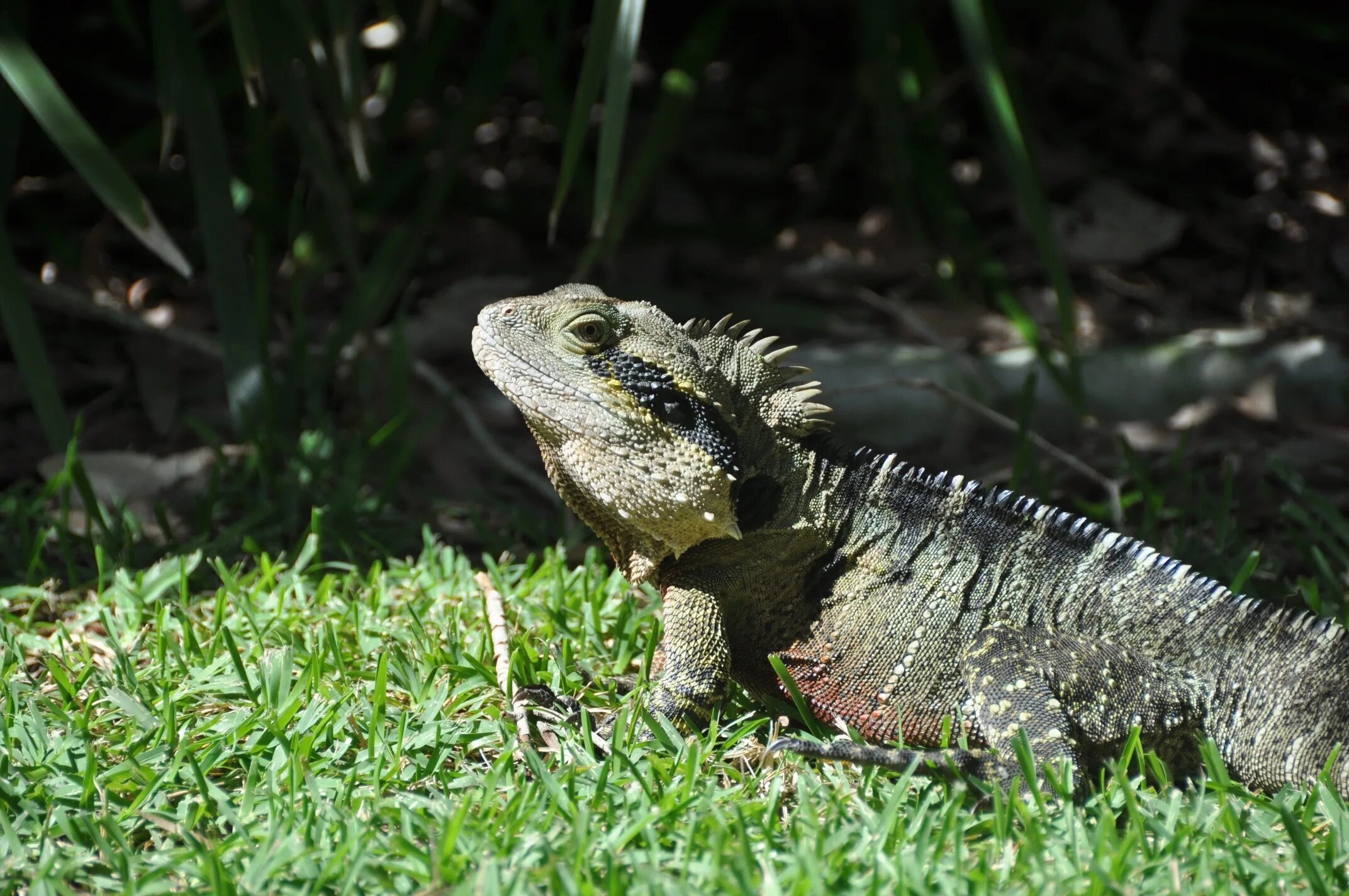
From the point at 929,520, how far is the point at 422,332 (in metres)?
3.53

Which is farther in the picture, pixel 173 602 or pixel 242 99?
pixel 242 99

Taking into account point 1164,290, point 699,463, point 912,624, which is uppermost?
point 699,463

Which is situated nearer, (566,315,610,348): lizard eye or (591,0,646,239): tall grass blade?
(566,315,610,348): lizard eye

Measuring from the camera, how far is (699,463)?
317 cm

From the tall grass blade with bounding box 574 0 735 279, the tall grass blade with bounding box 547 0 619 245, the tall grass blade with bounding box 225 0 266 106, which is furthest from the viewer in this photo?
the tall grass blade with bounding box 574 0 735 279

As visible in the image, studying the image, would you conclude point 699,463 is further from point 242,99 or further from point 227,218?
point 242,99

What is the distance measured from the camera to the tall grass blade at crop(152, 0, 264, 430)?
4801mm

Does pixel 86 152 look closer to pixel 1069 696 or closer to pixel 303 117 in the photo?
pixel 303 117

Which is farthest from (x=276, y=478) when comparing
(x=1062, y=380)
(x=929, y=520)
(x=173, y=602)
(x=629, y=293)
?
(x=1062, y=380)

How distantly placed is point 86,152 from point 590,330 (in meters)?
1.83

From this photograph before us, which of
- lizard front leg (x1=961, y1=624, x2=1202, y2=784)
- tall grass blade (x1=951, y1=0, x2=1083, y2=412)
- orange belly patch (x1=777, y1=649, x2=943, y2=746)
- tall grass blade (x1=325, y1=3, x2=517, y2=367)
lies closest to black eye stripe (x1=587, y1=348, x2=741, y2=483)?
orange belly patch (x1=777, y1=649, x2=943, y2=746)

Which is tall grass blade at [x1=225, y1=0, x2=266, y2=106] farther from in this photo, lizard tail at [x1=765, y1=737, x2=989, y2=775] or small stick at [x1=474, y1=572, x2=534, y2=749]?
lizard tail at [x1=765, y1=737, x2=989, y2=775]

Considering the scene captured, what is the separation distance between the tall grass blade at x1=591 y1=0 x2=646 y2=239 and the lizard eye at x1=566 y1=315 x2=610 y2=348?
69 centimetres

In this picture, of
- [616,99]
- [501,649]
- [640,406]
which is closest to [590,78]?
[616,99]
